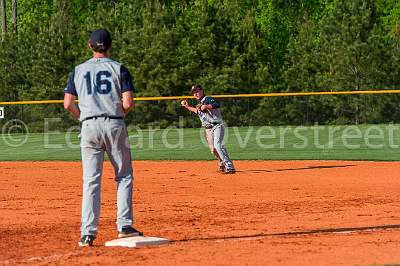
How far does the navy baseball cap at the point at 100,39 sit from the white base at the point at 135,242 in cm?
175

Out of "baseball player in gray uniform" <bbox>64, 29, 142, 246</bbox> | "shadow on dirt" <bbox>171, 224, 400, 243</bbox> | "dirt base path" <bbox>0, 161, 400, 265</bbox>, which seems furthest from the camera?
"shadow on dirt" <bbox>171, 224, 400, 243</bbox>

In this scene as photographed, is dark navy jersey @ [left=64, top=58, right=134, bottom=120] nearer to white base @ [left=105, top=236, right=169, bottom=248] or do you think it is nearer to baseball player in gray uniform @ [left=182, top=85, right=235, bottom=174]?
white base @ [left=105, top=236, right=169, bottom=248]

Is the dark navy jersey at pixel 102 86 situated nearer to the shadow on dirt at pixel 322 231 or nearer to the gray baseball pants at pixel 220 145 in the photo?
the shadow on dirt at pixel 322 231

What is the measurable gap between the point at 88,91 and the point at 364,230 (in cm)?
320

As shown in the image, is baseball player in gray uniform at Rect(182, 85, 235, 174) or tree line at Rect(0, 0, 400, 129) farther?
tree line at Rect(0, 0, 400, 129)

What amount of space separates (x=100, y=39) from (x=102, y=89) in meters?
0.45

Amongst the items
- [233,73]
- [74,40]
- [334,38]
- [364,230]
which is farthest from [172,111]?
[364,230]

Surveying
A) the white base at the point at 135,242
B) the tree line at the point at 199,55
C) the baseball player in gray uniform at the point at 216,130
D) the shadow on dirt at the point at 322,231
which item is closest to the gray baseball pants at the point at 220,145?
the baseball player in gray uniform at the point at 216,130

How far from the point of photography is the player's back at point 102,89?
8570 mm

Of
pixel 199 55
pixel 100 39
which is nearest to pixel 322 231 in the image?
pixel 100 39

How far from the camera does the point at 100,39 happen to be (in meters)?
8.62

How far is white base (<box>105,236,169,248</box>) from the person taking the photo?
8727 millimetres

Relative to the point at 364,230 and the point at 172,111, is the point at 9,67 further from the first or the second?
the point at 364,230

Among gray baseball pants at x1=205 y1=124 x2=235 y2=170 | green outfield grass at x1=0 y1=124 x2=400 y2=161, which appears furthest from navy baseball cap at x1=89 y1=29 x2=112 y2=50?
green outfield grass at x1=0 y1=124 x2=400 y2=161
